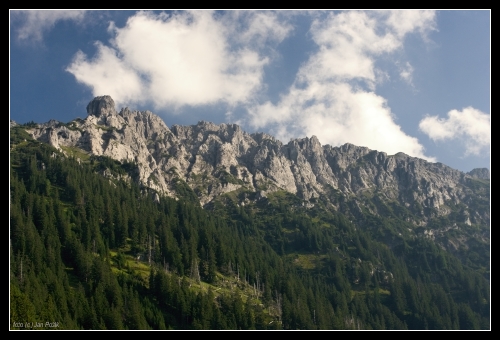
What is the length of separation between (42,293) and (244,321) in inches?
2472

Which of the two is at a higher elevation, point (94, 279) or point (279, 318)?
point (94, 279)

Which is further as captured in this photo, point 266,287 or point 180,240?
point 180,240

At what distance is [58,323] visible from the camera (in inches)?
3632
